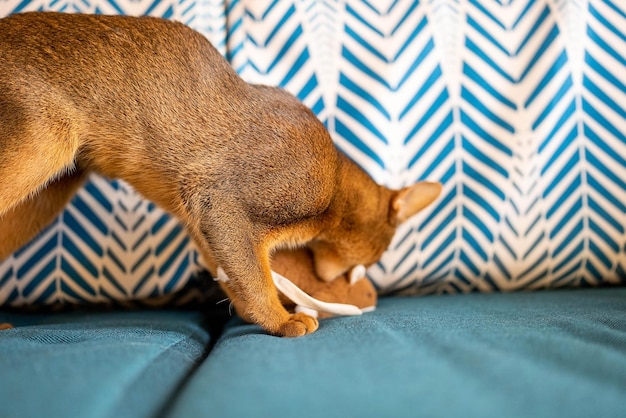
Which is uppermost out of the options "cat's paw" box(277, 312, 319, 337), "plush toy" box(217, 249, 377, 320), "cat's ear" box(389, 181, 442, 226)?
"cat's ear" box(389, 181, 442, 226)

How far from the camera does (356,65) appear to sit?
64.4 inches

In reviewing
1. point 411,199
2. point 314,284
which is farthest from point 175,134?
point 411,199

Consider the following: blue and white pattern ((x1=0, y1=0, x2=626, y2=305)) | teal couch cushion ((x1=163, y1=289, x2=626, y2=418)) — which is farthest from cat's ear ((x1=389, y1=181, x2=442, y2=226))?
teal couch cushion ((x1=163, y1=289, x2=626, y2=418))

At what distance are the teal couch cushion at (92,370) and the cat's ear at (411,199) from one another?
0.61 m

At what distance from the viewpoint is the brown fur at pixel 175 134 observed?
1192mm

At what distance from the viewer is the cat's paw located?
1183 mm

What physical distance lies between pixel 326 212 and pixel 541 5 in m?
0.91

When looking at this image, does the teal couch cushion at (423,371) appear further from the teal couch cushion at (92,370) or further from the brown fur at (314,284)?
the brown fur at (314,284)

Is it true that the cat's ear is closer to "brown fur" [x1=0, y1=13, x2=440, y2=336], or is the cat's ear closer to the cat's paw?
"brown fur" [x1=0, y1=13, x2=440, y2=336]

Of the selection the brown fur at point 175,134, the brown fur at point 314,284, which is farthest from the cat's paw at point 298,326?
the brown fur at point 314,284

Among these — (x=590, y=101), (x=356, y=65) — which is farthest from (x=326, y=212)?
(x=590, y=101)

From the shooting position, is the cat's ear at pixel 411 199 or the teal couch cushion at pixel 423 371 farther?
the cat's ear at pixel 411 199

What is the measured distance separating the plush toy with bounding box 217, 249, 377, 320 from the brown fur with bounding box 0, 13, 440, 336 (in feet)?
0.18

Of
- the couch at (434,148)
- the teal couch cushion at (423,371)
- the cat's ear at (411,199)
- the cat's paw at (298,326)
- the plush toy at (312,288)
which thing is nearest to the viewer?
the teal couch cushion at (423,371)
